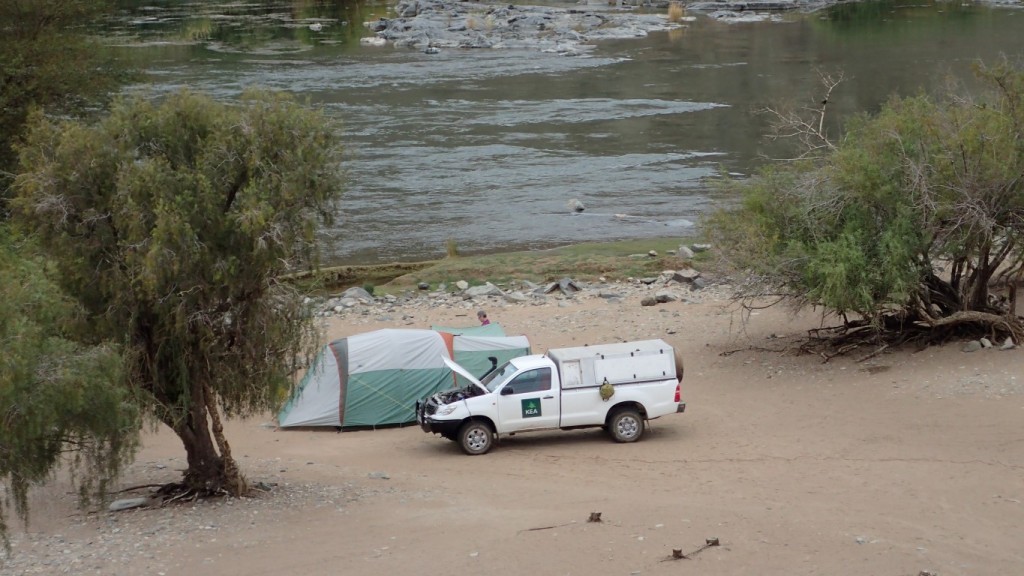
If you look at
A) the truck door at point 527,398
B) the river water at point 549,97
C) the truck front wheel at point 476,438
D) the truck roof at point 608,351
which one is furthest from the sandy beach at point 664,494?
the river water at point 549,97

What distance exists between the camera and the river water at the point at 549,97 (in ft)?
134

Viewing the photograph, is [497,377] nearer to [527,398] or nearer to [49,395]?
[527,398]

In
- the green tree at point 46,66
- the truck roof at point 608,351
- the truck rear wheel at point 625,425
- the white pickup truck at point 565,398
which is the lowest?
the truck rear wheel at point 625,425

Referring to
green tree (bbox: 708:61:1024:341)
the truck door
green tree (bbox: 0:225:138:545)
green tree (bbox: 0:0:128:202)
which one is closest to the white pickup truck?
the truck door

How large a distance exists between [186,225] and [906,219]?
1260 centimetres

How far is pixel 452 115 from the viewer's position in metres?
54.1

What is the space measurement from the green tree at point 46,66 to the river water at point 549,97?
4.87 metres

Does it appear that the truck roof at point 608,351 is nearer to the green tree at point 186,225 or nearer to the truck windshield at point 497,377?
the truck windshield at point 497,377

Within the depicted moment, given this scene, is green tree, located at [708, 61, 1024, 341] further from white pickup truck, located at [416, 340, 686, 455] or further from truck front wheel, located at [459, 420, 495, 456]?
truck front wheel, located at [459, 420, 495, 456]

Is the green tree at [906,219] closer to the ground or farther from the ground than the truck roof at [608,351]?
farther from the ground

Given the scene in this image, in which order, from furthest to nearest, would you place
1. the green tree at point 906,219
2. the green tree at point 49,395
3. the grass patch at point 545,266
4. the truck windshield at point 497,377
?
the grass patch at point 545,266 → the green tree at point 906,219 → the truck windshield at point 497,377 → the green tree at point 49,395

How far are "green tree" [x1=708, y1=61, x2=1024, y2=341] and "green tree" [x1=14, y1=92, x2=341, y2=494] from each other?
378 inches

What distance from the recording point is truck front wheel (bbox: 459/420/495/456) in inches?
736

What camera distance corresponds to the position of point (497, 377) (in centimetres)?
1914
